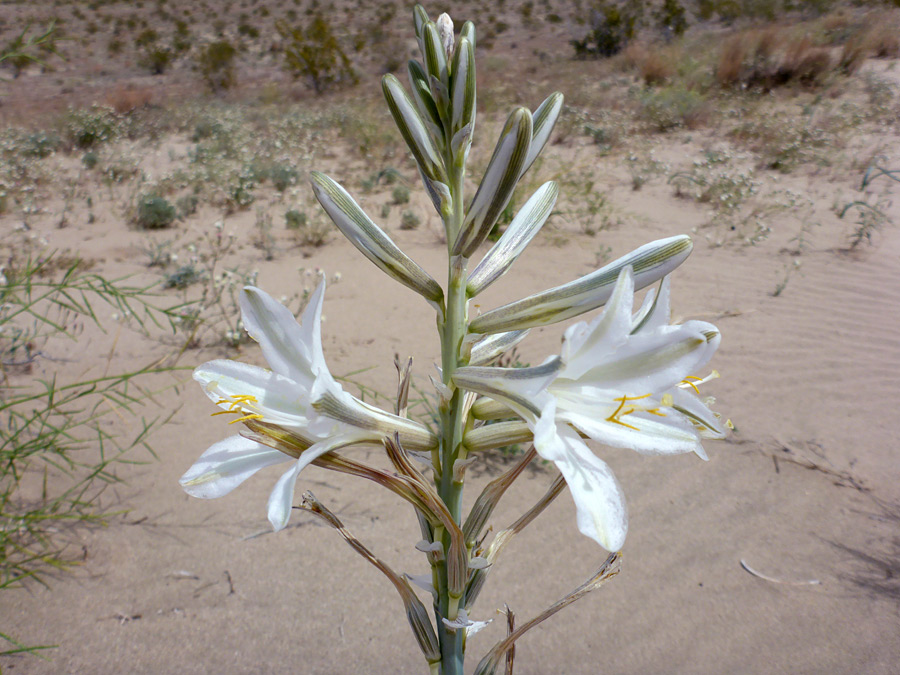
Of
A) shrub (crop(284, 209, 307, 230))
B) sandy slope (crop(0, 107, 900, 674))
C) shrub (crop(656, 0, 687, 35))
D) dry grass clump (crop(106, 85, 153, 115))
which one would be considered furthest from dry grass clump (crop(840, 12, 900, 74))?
dry grass clump (crop(106, 85, 153, 115))

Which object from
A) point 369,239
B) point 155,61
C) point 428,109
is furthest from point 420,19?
point 155,61

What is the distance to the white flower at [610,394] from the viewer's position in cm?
79

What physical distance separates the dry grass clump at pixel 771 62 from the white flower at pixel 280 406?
1250 cm

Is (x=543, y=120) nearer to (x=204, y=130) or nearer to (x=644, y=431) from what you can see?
(x=644, y=431)

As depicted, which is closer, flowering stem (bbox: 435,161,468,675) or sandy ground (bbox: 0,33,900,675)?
flowering stem (bbox: 435,161,468,675)

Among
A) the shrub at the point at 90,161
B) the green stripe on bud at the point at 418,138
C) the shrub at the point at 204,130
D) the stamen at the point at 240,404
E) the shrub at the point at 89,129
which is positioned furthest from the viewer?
the shrub at the point at 204,130

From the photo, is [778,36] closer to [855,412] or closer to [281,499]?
[855,412]

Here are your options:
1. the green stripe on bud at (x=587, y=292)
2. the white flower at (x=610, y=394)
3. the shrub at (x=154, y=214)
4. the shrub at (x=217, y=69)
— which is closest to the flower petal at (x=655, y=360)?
the white flower at (x=610, y=394)

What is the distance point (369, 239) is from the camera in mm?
1063

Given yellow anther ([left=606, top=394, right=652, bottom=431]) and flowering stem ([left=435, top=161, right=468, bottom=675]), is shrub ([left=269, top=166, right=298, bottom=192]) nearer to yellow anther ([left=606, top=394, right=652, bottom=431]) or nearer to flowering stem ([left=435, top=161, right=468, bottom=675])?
flowering stem ([left=435, top=161, right=468, bottom=675])

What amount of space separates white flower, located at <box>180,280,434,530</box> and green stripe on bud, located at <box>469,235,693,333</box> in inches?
10.3

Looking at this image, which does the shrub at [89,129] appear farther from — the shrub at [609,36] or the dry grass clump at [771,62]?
the shrub at [609,36]

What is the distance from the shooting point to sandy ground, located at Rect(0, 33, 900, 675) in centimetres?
224

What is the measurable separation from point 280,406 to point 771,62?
533 inches
